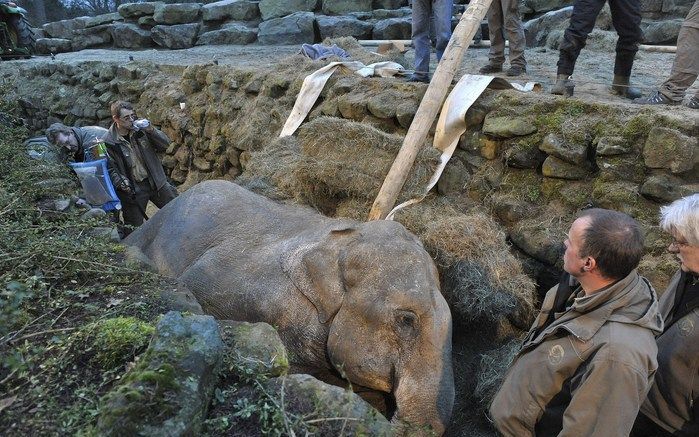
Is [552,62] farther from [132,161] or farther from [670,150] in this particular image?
[132,161]

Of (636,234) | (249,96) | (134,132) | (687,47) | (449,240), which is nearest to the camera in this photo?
(636,234)

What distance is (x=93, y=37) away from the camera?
18344 mm

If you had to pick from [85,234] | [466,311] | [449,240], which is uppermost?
[85,234]

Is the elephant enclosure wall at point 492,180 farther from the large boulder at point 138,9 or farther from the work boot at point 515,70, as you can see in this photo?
the large boulder at point 138,9

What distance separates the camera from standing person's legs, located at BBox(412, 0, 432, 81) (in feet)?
22.2

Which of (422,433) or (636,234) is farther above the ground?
(636,234)

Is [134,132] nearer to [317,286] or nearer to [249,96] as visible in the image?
[249,96]

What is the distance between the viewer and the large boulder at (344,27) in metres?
13.2

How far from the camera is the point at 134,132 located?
7.01 m

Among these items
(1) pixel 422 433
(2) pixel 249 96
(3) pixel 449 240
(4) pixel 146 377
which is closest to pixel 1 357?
(4) pixel 146 377

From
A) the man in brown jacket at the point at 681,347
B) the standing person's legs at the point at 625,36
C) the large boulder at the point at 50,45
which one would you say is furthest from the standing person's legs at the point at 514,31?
the large boulder at the point at 50,45

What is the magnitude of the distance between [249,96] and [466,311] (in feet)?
20.0

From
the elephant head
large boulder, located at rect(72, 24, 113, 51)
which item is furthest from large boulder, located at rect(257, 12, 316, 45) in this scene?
the elephant head

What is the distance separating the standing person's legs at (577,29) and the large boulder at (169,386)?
198 inches
